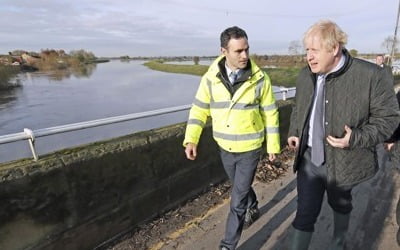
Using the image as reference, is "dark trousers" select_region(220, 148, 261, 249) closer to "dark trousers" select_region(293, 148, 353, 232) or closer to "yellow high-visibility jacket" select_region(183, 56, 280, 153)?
"yellow high-visibility jacket" select_region(183, 56, 280, 153)

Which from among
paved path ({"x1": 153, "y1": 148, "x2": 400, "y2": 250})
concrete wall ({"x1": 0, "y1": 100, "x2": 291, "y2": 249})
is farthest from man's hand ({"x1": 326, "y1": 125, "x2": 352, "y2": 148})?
concrete wall ({"x1": 0, "y1": 100, "x2": 291, "y2": 249})

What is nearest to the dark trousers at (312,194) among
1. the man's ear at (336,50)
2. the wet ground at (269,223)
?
the wet ground at (269,223)

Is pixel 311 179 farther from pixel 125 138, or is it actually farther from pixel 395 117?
pixel 125 138

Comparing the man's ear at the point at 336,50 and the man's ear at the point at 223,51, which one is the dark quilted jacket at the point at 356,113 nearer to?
the man's ear at the point at 336,50

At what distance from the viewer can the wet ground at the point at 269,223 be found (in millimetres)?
2764

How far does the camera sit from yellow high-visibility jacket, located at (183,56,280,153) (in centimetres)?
243

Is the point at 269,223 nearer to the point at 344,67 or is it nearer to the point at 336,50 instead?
the point at 344,67

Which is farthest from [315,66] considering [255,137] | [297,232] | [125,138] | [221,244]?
[125,138]

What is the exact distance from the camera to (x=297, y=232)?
7.52 feet

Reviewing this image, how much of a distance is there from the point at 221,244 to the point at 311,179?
0.99 m

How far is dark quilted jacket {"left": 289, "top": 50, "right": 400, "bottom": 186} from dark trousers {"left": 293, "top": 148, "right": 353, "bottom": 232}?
101mm

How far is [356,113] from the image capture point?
6.21 feet

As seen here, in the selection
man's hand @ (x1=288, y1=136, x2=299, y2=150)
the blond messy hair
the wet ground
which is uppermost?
the blond messy hair

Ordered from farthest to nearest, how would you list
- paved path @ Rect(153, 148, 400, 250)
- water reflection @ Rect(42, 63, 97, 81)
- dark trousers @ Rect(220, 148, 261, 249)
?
water reflection @ Rect(42, 63, 97, 81)
paved path @ Rect(153, 148, 400, 250)
dark trousers @ Rect(220, 148, 261, 249)
